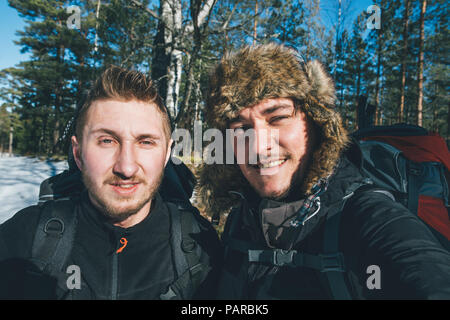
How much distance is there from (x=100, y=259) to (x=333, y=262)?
1.39 metres

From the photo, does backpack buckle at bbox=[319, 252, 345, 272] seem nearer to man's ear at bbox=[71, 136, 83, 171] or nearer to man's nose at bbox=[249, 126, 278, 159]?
man's nose at bbox=[249, 126, 278, 159]

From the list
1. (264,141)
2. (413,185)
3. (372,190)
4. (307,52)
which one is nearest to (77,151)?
(264,141)

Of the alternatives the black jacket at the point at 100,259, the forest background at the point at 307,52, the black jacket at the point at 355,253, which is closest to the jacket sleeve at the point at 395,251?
the black jacket at the point at 355,253

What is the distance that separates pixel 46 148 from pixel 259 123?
28.0 metres

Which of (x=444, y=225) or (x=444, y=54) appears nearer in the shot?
(x=444, y=225)

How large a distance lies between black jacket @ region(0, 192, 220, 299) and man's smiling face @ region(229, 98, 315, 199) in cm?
69

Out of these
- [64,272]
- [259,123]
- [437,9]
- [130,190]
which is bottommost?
[64,272]

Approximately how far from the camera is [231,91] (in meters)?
1.71

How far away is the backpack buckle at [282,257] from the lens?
4.39 ft

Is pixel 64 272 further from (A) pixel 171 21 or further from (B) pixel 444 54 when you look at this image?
(B) pixel 444 54

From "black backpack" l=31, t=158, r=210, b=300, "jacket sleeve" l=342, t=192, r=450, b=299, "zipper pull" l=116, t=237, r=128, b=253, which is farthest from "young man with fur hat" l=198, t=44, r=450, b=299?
"zipper pull" l=116, t=237, r=128, b=253

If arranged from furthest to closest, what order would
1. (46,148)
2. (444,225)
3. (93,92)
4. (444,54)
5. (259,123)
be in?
(46,148)
(444,54)
(93,92)
(259,123)
(444,225)

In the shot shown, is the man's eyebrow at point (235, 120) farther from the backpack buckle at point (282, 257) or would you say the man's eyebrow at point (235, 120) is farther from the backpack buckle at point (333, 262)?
the backpack buckle at point (333, 262)
